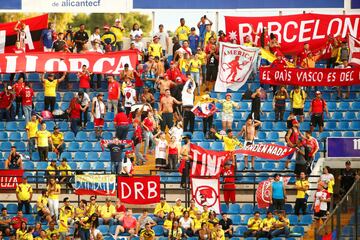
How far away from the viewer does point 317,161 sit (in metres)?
43.9

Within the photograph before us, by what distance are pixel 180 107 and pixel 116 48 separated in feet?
15.8

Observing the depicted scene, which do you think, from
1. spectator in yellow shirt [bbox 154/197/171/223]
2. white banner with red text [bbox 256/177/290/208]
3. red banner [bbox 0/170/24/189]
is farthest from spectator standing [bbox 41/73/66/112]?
white banner with red text [bbox 256/177/290/208]

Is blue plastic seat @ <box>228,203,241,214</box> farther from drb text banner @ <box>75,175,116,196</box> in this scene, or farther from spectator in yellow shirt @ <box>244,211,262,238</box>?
drb text banner @ <box>75,175,116,196</box>

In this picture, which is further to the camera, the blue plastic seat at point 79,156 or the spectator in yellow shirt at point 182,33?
the spectator in yellow shirt at point 182,33

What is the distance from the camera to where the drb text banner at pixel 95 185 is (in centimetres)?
4244

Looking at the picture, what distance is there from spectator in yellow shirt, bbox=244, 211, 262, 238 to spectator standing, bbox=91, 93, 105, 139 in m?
6.98

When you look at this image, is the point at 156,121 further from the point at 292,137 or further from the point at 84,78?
the point at 292,137

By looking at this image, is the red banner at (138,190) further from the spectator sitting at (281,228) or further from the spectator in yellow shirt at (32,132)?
the spectator in yellow shirt at (32,132)

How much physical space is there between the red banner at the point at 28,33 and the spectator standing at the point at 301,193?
1246cm

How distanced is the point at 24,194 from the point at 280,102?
8.42 metres

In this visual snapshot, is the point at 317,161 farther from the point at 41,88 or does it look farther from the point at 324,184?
the point at 41,88

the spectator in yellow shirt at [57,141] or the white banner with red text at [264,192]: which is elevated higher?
the spectator in yellow shirt at [57,141]

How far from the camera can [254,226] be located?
40844mm

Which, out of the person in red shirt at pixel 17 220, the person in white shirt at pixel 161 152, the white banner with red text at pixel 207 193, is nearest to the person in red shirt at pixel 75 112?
the person in white shirt at pixel 161 152
